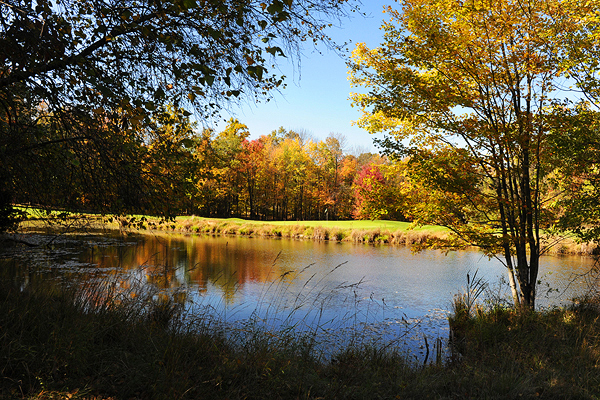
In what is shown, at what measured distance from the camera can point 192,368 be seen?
3.61m

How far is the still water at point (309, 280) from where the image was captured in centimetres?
764

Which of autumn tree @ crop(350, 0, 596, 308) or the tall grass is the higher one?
autumn tree @ crop(350, 0, 596, 308)

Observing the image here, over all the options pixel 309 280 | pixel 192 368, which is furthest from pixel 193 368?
pixel 309 280

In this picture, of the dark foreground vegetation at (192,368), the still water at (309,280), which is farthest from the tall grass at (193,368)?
the still water at (309,280)

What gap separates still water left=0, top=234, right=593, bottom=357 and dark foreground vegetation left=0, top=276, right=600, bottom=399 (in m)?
1.31

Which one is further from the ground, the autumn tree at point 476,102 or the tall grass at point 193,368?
the autumn tree at point 476,102

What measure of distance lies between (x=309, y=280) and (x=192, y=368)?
6213 millimetres

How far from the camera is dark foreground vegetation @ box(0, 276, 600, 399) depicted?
10.5 feet

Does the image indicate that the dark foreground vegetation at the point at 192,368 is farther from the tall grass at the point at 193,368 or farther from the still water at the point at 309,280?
the still water at the point at 309,280

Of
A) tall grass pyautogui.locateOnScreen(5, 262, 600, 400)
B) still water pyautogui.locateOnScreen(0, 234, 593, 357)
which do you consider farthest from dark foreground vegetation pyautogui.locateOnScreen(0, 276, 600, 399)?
still water pyautogui.locateOnScreen(0, 234, 593, 357)

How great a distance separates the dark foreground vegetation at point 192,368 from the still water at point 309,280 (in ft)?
4.28

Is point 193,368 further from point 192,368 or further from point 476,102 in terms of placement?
point 476,102

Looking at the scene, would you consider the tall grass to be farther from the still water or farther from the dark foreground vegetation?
the still water

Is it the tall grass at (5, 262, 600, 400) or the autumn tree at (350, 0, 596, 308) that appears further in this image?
Answer: the autumn tree at (350, 0, 596, 308)
